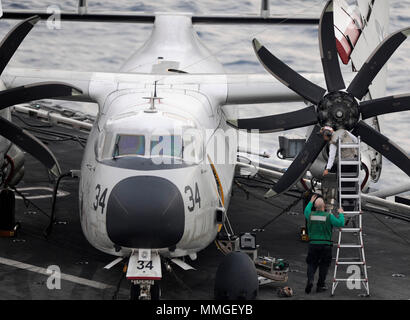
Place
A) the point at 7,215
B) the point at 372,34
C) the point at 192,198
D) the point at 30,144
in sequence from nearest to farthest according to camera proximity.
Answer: the point at 192,198, the point at 30,144, the point at 7,215, the point at 372,34

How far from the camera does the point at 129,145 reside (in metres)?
17.7

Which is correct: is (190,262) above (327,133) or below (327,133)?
below

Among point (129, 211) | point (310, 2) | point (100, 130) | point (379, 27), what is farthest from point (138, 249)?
point (310, 2)

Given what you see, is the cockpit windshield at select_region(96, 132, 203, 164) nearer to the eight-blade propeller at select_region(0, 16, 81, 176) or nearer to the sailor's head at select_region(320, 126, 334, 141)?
the eight-blade propeller at select_region(0, 16, 81, 176)

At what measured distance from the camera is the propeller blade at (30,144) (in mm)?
20859

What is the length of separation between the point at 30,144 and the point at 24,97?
4.03ft

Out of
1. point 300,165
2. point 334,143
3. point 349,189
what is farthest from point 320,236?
point 300,165

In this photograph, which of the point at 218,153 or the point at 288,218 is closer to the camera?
the point at 218,153

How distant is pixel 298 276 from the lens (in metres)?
19.9

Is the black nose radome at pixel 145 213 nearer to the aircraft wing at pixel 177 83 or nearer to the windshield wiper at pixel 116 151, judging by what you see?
the windshield wiper at pixel 116 151

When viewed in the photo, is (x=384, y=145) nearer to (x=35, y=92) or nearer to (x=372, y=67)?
(x=372, y=67)

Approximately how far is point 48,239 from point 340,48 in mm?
10984

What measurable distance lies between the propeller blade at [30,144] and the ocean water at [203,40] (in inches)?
1484

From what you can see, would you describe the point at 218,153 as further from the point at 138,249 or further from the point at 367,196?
the point at 367,196
